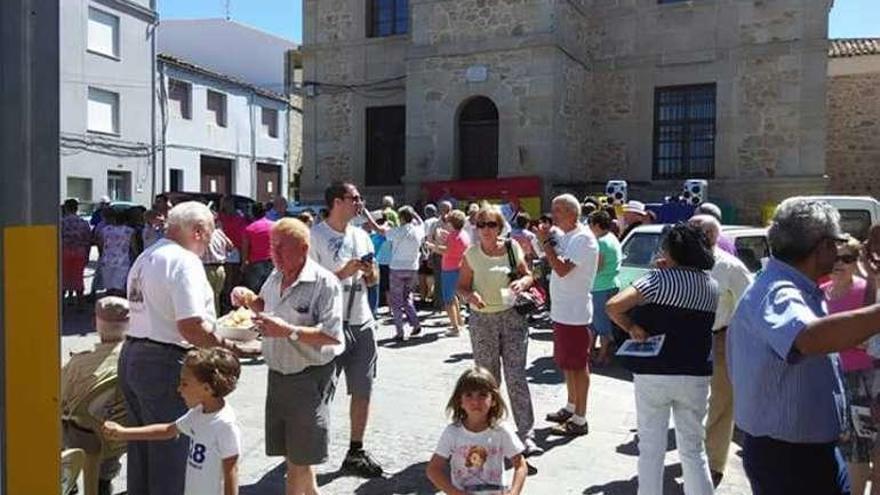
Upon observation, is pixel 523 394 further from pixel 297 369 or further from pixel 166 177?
pixel 166 177

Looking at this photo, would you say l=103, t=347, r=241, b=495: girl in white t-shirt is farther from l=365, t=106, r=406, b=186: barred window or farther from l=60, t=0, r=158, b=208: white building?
l=60, t=0, r=158, b=208: white building

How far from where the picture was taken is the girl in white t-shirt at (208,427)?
11.1ft

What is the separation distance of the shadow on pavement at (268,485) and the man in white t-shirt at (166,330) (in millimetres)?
1002

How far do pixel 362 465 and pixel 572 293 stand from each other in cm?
200

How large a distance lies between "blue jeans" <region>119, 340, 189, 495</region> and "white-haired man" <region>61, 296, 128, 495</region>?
353 mm

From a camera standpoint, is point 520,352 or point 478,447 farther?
point 520,352

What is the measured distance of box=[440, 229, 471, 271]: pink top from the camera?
1015cm

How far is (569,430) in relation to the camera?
19.7ft

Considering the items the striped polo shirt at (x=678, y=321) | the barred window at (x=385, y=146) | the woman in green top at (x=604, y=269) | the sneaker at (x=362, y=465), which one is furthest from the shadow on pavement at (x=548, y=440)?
the barred window at (x=385, y=146)

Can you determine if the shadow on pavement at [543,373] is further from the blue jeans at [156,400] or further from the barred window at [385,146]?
the barred window at [385,146]

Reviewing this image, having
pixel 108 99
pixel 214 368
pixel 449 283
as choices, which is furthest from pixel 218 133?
pixel 214 368

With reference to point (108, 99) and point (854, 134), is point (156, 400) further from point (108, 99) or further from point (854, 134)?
point (108, 99)

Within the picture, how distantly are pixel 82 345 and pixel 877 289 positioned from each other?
8.31 m

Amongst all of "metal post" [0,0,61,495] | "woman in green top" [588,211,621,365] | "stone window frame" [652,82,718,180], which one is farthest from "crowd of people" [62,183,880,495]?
"stone window frame" [652,82,718,180]
